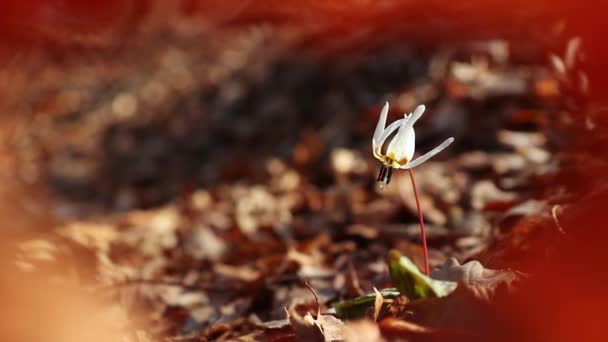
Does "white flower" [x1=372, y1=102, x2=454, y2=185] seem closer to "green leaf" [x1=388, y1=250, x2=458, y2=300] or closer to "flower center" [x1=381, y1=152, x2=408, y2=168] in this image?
"flower center" [x1=381, y1=152, x2=408, y2=168]

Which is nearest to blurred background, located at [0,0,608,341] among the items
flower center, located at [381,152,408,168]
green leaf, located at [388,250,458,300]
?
green leaf, located at [388,250,458,300]

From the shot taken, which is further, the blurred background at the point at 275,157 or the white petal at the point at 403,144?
the blurred background at the point at 275,157

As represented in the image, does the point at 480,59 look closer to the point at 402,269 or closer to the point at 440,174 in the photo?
the point at 440,174

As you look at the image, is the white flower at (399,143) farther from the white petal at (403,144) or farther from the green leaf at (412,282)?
the green leaf at (412,282)

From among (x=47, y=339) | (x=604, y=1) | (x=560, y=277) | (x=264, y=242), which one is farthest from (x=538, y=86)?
(x=47, y=339)

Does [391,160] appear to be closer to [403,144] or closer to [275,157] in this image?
[403,144]

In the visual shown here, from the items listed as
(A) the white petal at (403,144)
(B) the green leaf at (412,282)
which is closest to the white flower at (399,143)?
(A) the white petal at (403,144)
